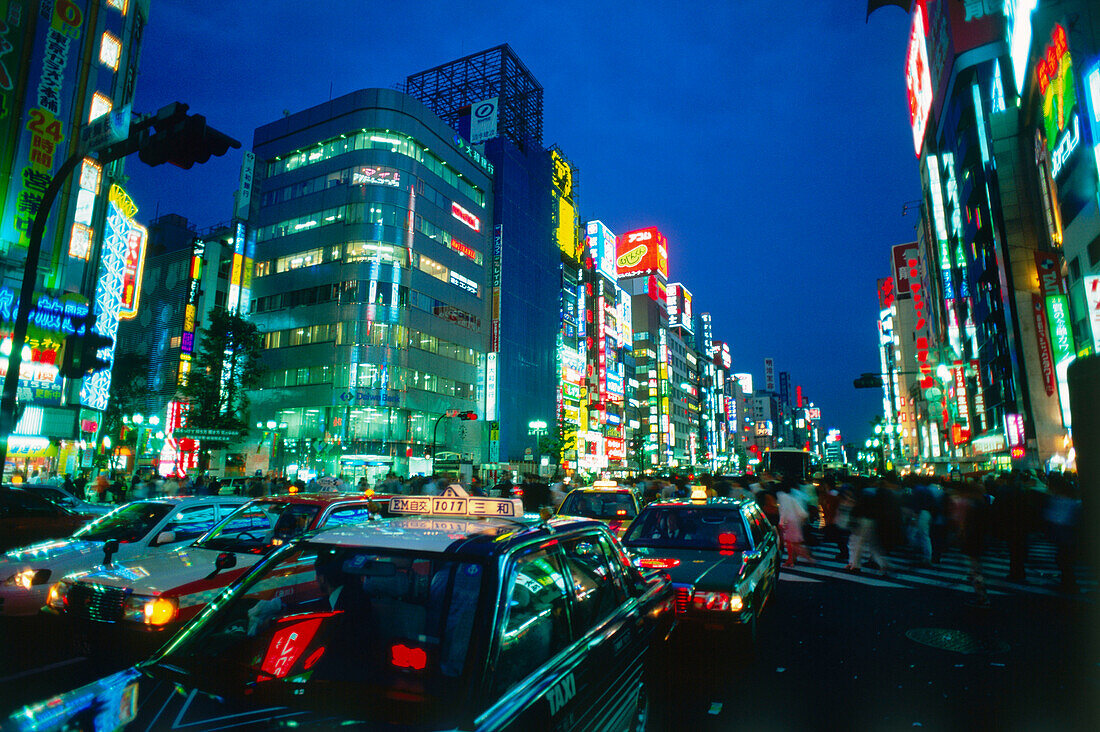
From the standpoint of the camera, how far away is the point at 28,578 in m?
6.14

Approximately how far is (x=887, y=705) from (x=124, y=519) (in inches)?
339

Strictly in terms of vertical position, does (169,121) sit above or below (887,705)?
above

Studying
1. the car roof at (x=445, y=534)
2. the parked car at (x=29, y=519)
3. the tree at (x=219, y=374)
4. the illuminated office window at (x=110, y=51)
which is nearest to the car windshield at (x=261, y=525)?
the car roof at (x=445, y=534)

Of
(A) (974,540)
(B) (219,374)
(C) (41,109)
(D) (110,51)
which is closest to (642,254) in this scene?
(B) (219,374)

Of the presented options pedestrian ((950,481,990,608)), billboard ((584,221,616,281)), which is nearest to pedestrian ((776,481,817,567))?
pedestrian ((950,481,990,608))

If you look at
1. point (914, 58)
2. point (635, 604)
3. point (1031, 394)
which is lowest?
point (635, 604)

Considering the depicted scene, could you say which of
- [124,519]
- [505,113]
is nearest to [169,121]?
[124,519]

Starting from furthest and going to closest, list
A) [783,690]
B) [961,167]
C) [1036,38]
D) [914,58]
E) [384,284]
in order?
[914,58] < [384,284] < [961,167] < [1036,38] < [783,690]

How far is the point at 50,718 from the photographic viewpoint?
216 cm

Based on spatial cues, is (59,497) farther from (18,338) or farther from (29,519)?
(18,338)

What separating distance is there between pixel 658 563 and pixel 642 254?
10434 centimetres

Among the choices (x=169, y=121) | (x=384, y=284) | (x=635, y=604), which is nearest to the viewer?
(x=635, y=604)

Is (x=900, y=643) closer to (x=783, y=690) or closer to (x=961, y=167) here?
(x=783, y=690)

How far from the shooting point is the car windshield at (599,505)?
11.2 m
